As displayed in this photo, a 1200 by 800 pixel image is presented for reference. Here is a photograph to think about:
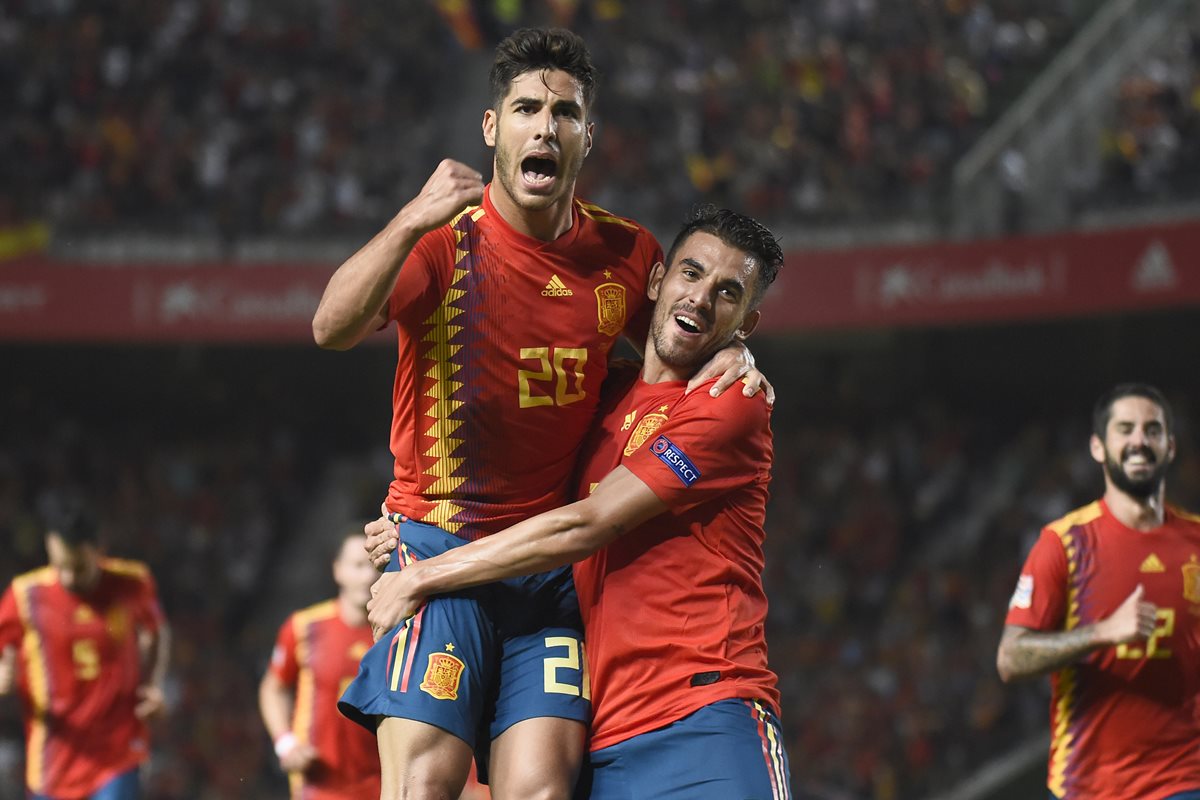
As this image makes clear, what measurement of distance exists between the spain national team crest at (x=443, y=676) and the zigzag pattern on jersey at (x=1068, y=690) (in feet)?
9.29

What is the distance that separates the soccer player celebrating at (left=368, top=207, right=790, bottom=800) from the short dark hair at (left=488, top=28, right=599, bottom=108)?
0.57 meters

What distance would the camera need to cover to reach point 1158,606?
20.1 ft

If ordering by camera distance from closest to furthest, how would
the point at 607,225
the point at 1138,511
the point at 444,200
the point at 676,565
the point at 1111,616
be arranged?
the point at 444,200, the point at 676,565, the point at 607,225, the point at 1111,616, the point at 1138,511

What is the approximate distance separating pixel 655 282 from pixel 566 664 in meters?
1.22

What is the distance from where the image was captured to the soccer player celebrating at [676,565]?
439 cm

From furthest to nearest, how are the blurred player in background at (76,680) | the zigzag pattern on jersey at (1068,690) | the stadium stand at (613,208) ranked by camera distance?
the stadium stand at (613,208), the blurred player in background at (76,680), the zigzag pattern on jersey at (1068,690)

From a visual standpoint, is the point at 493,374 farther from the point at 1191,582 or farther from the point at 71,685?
the point at 71,685

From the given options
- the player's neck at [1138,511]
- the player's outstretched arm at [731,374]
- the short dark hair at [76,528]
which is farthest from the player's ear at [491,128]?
Answer: the short dark hair at [76,528]

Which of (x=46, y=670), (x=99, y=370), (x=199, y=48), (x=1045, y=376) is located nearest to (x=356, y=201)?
(x=199, y=48)

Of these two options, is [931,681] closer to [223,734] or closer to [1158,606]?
[223,734]

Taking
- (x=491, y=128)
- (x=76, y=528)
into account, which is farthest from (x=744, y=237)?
(x=76, y=528)

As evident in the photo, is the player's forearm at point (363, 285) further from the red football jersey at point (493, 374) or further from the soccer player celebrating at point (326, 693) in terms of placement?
the soccer player celebrating at point (326, 693)

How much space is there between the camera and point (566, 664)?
460 centimetres

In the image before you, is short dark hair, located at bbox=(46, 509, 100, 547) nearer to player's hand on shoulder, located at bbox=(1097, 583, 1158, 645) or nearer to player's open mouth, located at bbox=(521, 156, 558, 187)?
player's open mouth, located at bbox=(521, 156, 558, 187)
